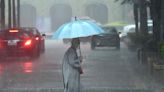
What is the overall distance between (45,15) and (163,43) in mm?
54385

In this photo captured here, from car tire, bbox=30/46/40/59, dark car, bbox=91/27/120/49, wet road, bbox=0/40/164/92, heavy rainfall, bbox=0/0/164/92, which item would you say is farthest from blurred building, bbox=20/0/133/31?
wet road, bbox=0/40/164/92

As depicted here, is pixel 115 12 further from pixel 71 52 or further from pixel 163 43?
pixel 71 52

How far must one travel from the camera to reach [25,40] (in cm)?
2794

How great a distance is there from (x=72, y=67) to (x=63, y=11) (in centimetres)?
6420

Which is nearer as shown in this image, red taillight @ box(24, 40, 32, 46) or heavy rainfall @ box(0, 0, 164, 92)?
heavy rainfall @ box(0, 0, 164, 92)

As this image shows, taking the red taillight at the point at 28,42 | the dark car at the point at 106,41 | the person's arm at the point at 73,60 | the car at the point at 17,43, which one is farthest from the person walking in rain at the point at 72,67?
the dark car at the point at 106,41

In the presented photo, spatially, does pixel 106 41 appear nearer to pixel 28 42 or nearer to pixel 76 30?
pixel 28 42

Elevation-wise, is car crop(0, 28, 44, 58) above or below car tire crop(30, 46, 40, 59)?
above

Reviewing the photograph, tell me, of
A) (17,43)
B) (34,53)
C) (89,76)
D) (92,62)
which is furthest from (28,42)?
(89,76)

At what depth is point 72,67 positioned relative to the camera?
10.4 m

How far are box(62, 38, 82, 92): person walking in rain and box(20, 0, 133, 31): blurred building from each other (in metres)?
62.9

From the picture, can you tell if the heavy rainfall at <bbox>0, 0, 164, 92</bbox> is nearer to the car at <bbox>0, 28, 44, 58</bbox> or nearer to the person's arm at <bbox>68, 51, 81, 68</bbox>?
the car at <bbox>0, 28, 44, 58</bbox>

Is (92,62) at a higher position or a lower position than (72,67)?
lower

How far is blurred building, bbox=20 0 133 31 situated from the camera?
242ft
